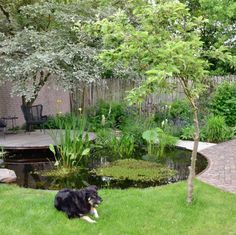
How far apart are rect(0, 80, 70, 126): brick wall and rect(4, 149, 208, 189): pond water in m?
3.61

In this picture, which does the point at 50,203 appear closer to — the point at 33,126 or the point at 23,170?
the point at 23,170

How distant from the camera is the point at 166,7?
13.9 feet

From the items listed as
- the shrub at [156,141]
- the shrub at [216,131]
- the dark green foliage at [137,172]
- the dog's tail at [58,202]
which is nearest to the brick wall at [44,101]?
the shrub at [156,141]

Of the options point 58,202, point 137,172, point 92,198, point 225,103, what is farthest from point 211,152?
point 58,202

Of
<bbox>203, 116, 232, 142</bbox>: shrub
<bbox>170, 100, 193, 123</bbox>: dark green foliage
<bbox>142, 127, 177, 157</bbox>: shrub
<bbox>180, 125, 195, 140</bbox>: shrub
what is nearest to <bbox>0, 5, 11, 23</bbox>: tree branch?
<bbox>142, 127, 177, 157</bbox>: shrub

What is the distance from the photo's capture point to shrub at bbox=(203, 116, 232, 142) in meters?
9.88

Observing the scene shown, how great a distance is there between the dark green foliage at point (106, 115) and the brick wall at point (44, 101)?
111 cm

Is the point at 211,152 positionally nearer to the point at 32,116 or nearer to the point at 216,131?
the point at 216,131

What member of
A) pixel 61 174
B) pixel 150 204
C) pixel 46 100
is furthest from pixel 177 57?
pixel 46 100

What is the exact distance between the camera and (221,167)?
22.7 feet

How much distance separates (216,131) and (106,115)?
3.45m

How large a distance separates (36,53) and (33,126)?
3.15 m

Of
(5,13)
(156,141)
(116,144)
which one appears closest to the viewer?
(116,144)

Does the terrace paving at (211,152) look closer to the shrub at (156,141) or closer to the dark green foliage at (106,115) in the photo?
the shrub at (156,141)
